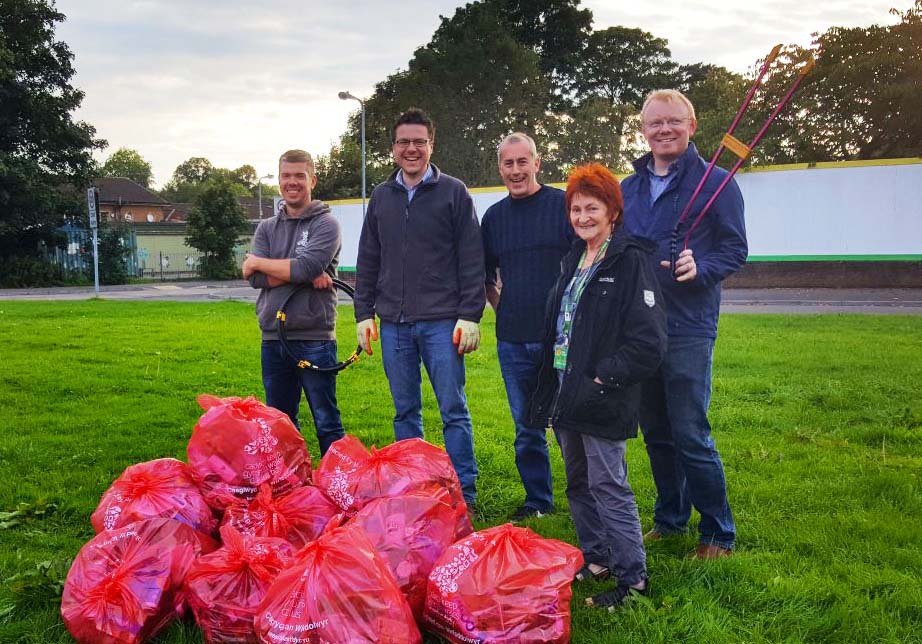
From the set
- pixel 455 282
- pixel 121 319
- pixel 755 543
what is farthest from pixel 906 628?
pixel 121 319

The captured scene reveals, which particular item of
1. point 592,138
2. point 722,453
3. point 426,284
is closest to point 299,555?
point 426,284

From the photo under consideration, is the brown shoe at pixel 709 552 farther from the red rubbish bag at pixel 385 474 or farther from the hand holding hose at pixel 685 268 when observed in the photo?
the hand holding hose at pixel 685 268

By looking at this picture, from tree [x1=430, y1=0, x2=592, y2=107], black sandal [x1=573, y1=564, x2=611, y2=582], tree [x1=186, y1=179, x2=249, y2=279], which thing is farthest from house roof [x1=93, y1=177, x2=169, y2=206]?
black sandal [x1=573, y1=564, x2=611, y2=582]

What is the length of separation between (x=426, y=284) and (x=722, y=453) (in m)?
2.65

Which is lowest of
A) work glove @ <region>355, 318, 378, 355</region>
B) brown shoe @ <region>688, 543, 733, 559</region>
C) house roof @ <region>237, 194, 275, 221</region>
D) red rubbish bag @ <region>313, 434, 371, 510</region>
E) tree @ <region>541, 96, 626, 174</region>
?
brown shoe @ <region>688, 543, 733, 559</region>

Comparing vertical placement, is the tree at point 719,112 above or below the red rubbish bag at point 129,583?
above

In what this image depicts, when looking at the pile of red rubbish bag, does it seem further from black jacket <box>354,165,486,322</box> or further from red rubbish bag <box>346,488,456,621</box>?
black jacket <box>354,165,486,322</box>

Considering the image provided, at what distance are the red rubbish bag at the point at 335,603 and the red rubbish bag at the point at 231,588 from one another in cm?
22

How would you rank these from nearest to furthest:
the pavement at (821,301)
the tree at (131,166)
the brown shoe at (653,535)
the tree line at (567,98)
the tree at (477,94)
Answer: the brown shoe at (653,535) → the pavement at (821,301) → the tree line at (567,98) → the tree at (477,94) → the tree at (131,166)

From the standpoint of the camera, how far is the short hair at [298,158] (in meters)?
4.38

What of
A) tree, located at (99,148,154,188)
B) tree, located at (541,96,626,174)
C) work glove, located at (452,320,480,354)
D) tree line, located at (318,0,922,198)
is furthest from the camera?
tree, located at (99,148,154,188)

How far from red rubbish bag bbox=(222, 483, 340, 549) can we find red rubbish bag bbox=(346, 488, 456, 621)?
241 millimetres

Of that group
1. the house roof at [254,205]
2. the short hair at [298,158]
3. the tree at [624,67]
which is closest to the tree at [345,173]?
the tree at [624,67]

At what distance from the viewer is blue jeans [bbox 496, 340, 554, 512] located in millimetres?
3975
